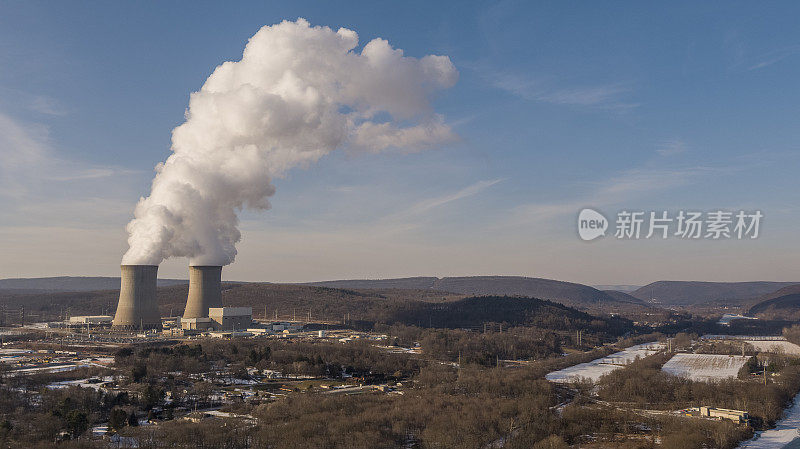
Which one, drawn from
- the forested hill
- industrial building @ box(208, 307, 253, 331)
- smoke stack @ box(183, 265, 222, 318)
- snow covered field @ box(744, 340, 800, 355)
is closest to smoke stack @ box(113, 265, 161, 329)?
smoke stack @ box(183, 265, 222, 318)

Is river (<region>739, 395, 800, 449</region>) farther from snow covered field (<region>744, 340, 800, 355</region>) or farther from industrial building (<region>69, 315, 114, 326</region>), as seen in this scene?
industrial building (<region>69, 315, 114, 326</region>)

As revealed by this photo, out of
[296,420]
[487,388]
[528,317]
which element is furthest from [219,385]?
[528,317]

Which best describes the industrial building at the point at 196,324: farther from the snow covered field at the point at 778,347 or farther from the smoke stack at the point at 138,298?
the snow covered field at the point at 778,347

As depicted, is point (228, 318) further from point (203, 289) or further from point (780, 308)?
point (780, 308)

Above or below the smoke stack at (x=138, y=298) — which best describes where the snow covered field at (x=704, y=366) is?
below

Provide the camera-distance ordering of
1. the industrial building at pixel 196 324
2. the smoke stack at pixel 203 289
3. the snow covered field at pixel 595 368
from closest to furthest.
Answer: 1. the snow covered field at pixel 595 368
2. the smoke stack at pixel 203 289
3. the industrial building at pixel 196 324

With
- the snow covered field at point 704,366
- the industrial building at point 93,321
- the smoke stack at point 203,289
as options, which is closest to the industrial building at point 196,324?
the smoke stack at point 203,289
